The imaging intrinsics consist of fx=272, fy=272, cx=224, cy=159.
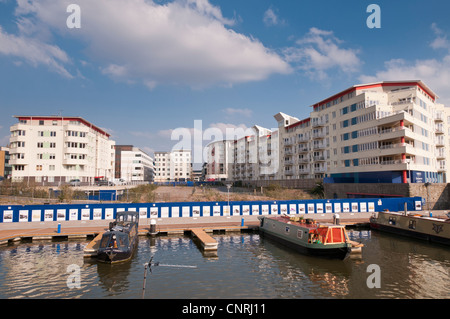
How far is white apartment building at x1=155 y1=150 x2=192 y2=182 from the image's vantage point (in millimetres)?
189125

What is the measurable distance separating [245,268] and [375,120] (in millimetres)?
46255

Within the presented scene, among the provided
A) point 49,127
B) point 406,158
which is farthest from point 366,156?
point 49,127

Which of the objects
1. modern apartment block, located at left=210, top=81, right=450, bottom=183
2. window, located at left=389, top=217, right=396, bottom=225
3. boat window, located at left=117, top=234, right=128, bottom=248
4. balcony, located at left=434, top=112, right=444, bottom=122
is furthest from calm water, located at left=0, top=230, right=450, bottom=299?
balcony, located at left=434, top=112, right=444, bottom=122

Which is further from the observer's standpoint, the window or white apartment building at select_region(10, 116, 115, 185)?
white apartment building at select_region(10, 116, 115, 185)

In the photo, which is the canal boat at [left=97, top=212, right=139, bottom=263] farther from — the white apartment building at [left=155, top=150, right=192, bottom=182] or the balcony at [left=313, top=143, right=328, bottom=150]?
the white apartment building at [left=155, top=150, right=192, bottom=182]

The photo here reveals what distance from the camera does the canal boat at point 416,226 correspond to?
83.3 ft

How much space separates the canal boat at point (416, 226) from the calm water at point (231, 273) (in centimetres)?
132

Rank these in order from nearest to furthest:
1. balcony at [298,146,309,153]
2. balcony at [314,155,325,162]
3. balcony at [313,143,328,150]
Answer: balcony at [313,143,328,150] → balcony at [314,155,325,162] → balcony at [298,146,309,153]

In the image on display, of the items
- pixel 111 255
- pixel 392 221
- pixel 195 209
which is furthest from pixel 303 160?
pixel 111 255

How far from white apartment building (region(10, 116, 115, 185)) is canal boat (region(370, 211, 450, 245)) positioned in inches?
2784

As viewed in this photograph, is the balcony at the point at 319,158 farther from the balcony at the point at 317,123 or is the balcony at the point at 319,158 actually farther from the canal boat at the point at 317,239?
the canal boat at the point at 317,239
